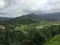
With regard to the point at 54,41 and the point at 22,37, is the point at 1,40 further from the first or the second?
the point at 54,41

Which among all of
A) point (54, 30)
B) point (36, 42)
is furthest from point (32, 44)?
point (54, 30)

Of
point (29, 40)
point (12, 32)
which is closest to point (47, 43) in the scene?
point (29, 40)

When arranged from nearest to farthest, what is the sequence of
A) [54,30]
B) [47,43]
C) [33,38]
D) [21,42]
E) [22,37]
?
[47,43], [33,38], [21,42], [22,37], [54,30]

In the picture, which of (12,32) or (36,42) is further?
(12,32)

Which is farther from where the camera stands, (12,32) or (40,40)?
(12,32)

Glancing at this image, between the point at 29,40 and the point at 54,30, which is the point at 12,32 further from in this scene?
the point at 54,30

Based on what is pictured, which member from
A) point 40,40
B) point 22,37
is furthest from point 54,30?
point 40,40

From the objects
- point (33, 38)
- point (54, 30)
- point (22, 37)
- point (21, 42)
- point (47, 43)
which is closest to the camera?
point (47, 43)

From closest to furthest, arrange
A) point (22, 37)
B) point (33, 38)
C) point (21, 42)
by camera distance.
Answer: point (33, 38) → point (21, 42) → point (22, 37)

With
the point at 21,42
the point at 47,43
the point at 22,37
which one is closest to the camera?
the point at 47,43
